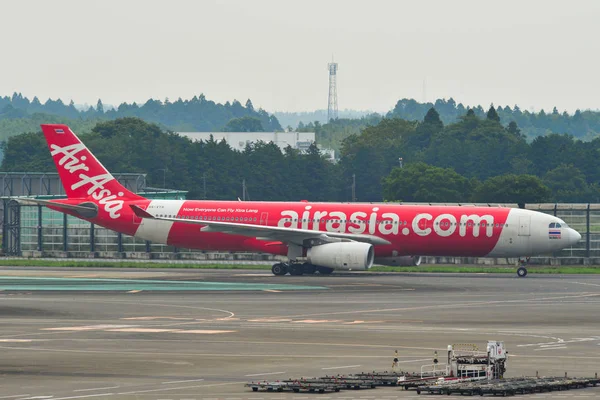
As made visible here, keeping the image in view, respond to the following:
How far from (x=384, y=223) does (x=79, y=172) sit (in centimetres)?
2208

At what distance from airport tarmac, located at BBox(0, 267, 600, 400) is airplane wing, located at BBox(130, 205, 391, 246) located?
2.77 m

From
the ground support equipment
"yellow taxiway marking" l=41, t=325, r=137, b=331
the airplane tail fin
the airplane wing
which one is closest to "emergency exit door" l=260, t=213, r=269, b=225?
the airplane wing

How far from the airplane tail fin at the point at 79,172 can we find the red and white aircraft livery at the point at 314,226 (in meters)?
0.07

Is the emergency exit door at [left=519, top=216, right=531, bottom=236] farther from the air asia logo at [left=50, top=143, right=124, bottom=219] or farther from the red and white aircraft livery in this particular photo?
the air asia logo at [left=50, top=143, right=124, bottom=219]

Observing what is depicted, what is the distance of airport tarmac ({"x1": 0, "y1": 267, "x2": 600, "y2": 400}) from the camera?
33.6m

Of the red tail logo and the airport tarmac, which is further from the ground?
the red tail logo

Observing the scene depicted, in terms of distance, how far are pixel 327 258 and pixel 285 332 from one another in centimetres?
3245

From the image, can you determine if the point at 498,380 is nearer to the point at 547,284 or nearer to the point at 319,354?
the point at 319,354

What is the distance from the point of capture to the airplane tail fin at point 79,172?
86000 millimetres

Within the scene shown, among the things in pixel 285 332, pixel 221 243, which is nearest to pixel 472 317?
pixel 285 332

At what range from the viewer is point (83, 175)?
8594 centimetres

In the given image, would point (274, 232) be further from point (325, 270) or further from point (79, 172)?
point (79, 172)

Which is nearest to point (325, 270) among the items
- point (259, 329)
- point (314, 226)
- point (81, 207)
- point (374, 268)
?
point (314, 226)

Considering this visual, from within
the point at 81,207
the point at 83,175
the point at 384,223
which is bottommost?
the point at 384,223
